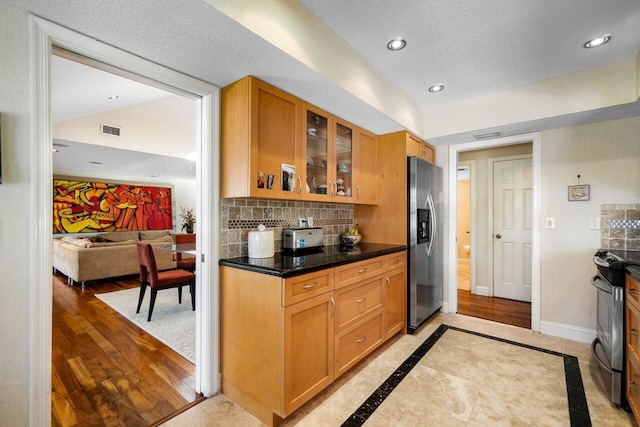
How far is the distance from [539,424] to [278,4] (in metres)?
2.87

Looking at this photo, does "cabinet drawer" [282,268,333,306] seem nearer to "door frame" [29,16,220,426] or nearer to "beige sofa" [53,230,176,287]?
"door frame" [29,16,220,426]

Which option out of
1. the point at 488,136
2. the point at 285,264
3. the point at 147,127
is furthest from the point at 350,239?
the point at 147,127

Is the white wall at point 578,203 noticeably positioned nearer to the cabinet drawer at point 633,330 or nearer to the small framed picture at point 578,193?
the small framed picture at point 578,193

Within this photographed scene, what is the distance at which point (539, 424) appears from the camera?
67.3 inches

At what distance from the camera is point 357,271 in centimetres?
224

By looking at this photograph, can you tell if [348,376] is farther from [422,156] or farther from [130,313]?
[130,313]

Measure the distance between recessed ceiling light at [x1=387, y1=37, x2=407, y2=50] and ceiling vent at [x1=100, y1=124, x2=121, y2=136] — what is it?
4.23m

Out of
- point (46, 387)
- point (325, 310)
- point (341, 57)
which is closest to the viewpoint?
point (46, 387)

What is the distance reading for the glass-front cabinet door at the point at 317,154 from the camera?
92.7 inches

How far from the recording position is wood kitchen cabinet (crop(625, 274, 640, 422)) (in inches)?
62.9

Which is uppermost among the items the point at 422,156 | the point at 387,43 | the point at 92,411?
the point at 387,43

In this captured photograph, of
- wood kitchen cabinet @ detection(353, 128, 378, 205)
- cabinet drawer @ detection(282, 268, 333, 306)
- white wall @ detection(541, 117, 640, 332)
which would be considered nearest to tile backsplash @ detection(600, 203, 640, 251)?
white wall @ detection(541, 117, 640, 332)

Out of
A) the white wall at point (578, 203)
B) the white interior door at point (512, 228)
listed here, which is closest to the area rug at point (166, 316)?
the white wall at point (578, 203)

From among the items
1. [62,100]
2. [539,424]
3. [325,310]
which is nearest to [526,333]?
[539,424]
